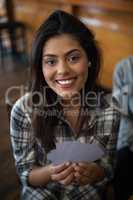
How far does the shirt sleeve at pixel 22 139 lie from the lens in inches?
42.0

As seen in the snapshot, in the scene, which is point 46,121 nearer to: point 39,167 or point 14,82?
point 39,167

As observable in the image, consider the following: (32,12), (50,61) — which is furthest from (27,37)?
(50,61)

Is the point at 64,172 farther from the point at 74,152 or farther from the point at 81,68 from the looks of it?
the point at 81,68

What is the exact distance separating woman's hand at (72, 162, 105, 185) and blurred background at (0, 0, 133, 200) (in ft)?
1.08

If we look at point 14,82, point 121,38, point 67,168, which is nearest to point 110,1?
point 121,38

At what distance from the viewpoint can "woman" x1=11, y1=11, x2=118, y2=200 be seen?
96 cm

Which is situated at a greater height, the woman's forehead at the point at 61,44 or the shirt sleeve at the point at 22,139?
Result: the woman's forehead at the point at 61,44

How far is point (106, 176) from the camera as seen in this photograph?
1.15m

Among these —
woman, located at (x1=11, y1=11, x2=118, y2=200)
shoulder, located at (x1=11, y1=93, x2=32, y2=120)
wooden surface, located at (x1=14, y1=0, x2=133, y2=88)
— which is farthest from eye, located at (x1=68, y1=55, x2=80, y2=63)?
wooden surface, located at (x1=14, y1=0, x2=133, y2=88)

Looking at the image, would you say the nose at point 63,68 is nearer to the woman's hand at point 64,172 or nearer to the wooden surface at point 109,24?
the woman's hand at point 64,172

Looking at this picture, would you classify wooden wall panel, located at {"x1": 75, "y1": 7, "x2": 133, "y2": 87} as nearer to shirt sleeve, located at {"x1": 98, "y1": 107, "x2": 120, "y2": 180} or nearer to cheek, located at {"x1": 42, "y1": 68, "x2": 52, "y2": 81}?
shirt sleeve, located at {"x1": 98, "y1": 107, "x2": 120, "y2": 180}

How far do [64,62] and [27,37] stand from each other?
3.33 metres

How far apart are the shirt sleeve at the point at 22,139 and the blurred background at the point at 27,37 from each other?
0.06 metres

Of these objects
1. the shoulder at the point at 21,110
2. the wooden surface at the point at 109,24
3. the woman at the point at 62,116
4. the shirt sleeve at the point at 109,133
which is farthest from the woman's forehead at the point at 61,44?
the wooden surface at the point at 109,24
